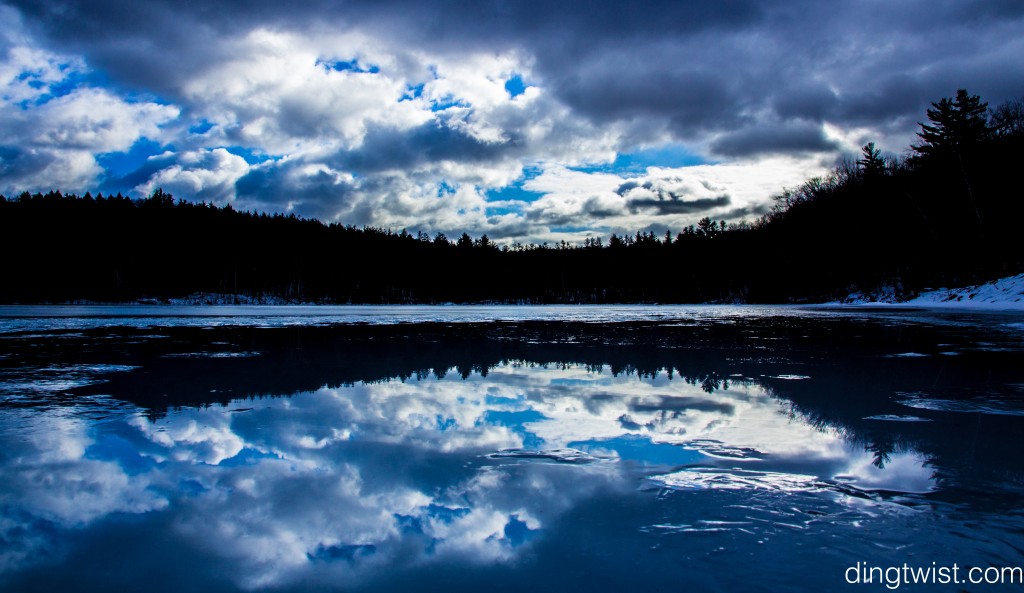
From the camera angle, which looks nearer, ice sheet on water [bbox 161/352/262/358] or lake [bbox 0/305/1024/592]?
lake [bbox 0/305/1024/592]

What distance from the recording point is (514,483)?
12.7 feet

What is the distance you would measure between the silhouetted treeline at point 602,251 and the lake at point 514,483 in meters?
46.5

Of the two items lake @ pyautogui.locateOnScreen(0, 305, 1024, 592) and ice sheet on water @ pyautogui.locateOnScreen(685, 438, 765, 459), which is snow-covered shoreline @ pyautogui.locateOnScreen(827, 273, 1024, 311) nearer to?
lake @ pyautogui.locateOnScreen(0, 305, 1024, 592)

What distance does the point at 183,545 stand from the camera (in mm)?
2930

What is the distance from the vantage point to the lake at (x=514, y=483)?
263 centimetres

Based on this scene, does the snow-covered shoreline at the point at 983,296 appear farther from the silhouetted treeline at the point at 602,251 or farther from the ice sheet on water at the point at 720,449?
the ice sheet on water at the point at 720,449

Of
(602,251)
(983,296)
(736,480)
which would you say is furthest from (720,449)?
(602,251)

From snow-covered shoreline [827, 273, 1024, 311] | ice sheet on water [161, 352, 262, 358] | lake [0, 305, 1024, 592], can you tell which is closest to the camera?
lake [0, 305, 1024, 592]

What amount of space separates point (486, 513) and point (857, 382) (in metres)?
7.14

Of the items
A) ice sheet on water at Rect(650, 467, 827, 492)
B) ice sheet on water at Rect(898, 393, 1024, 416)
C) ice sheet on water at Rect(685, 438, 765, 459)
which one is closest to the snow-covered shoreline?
ice sheet on water at Rect(898, 393, 1024, 416)

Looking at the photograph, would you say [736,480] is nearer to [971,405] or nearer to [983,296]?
[971,405]

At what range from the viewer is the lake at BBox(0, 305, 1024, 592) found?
2.63 m

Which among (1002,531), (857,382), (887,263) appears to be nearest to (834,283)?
(887,263)

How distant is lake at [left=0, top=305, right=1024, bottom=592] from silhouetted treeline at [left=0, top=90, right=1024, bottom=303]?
152 feet
